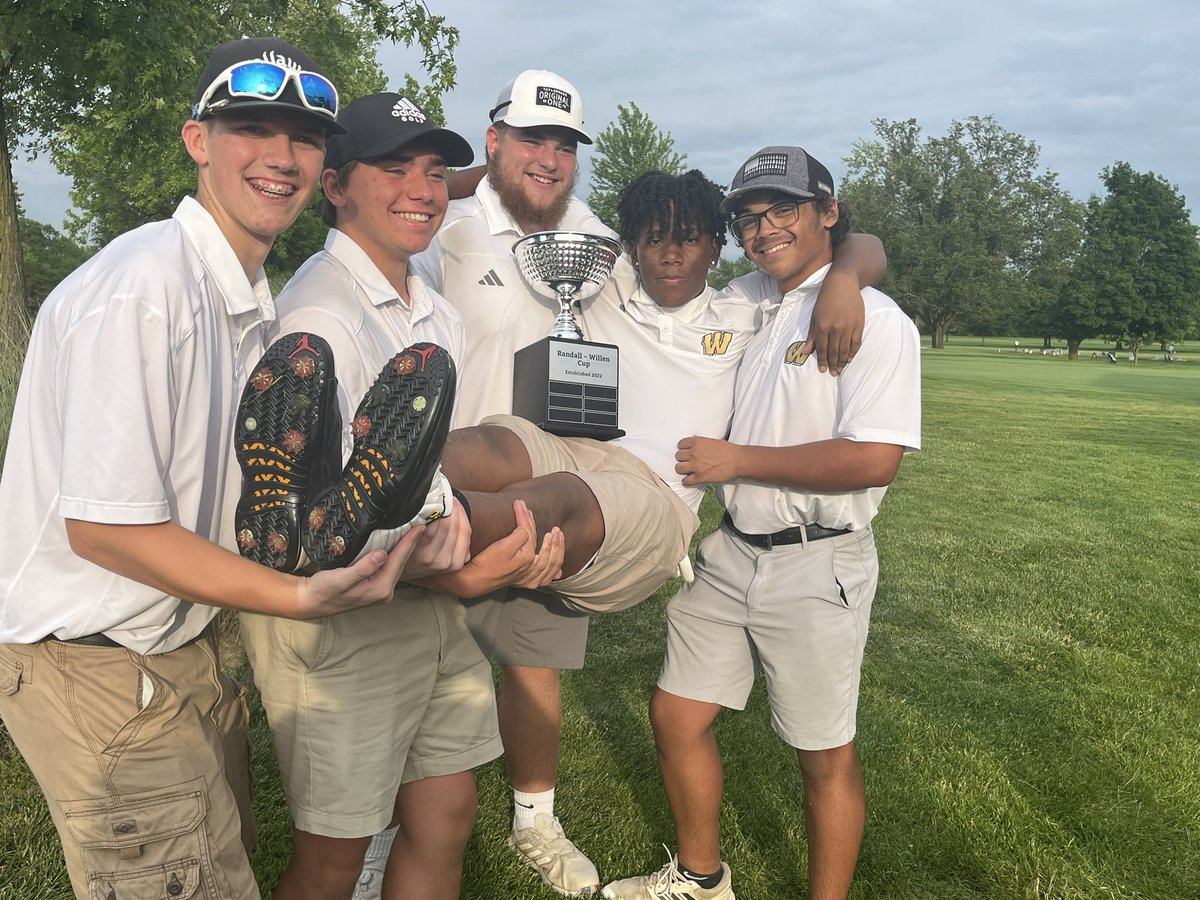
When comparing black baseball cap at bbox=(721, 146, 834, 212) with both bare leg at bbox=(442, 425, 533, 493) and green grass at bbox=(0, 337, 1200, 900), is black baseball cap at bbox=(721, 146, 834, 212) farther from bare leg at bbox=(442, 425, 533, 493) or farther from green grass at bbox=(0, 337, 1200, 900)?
green grass at bbox=(0, 337, 1200, 900)

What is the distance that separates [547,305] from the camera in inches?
137

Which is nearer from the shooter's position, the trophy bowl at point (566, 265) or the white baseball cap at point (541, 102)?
the trophy bowl at point (566, 265)

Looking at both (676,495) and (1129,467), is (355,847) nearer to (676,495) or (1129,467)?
(676,495)

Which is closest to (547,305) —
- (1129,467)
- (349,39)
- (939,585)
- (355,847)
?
(355,847)

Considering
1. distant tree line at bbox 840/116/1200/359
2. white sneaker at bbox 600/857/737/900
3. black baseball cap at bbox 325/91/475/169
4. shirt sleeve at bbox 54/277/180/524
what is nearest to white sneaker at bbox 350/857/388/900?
white sneaker at bbox 600/857/737/900

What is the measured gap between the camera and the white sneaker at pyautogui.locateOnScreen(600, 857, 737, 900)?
3.35 metres

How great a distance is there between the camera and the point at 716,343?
342cm

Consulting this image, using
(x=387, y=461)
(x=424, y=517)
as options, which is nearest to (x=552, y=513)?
(x=424, y=517)

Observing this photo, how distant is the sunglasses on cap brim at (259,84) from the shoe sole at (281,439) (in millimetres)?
610

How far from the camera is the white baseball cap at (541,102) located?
3.50 metres

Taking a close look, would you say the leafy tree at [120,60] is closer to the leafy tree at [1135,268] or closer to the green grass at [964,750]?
the green grass at [964,750]

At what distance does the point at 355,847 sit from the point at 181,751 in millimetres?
744

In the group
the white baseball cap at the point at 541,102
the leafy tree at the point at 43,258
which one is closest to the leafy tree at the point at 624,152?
the leafy tree at the point at 43,258

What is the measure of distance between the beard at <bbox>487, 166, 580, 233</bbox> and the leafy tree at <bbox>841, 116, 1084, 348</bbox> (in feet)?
202
